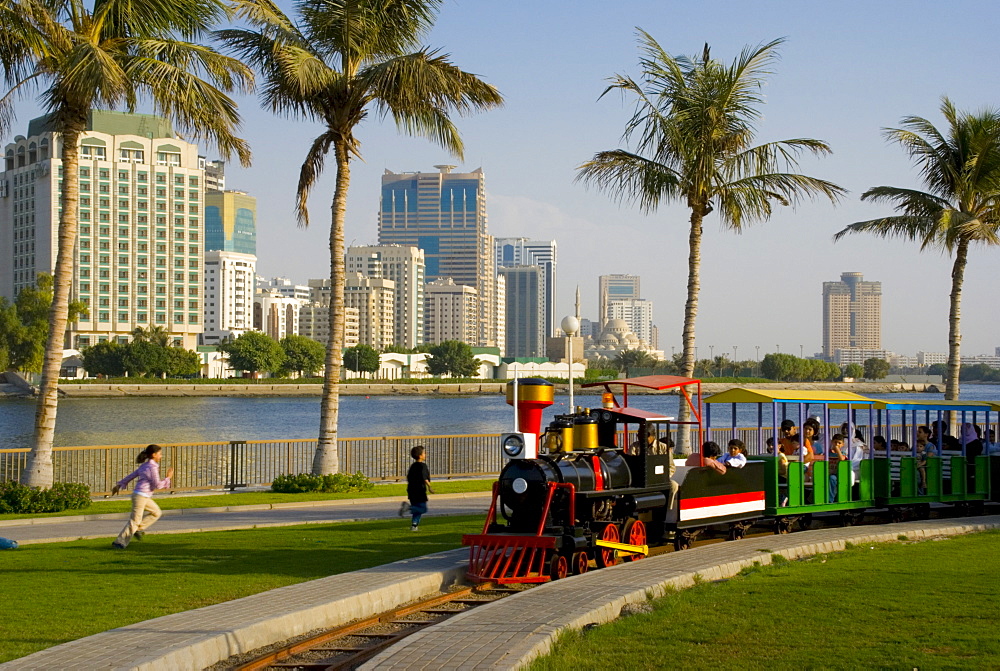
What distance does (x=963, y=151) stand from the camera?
1126 inches

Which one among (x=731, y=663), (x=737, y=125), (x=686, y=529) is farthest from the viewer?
(x=737, y=125)

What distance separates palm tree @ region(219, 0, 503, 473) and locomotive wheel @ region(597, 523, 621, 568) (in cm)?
1076

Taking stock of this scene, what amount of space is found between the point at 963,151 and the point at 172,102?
66.4ft

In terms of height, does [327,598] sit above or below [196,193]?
below

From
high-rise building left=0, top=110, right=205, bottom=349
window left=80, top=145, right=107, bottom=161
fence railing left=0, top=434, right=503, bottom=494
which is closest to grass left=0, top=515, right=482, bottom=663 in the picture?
fence railing left=0, top=434, right=503, bottom=494

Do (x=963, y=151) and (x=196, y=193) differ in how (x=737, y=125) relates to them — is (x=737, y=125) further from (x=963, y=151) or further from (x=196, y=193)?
(x=196, y=193)

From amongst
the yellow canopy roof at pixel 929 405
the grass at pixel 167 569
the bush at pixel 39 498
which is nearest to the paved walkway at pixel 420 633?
the grass at pixel 167 569

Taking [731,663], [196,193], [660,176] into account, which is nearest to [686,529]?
[731,663]

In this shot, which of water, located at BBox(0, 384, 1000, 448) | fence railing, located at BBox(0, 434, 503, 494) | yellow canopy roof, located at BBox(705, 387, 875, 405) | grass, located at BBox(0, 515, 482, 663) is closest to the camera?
grass, located at BBox(0, 515, 482, 663)

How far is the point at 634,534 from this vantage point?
15.7 meters

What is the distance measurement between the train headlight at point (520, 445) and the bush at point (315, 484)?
11.1 meters

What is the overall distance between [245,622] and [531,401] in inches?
213

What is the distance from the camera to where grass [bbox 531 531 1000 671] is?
337 inches

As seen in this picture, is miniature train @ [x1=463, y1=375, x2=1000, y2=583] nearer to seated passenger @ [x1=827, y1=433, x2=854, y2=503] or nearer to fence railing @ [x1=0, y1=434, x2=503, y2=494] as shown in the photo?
seated passenger @ [x1=827, y1=433, x2=854, y2=503]
